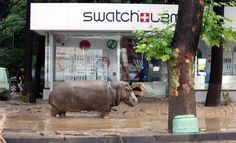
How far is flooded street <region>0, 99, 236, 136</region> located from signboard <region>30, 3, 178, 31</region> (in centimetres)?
298

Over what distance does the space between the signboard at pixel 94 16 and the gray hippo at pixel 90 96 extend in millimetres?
5505

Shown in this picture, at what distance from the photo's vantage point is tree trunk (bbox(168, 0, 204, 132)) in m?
10.9

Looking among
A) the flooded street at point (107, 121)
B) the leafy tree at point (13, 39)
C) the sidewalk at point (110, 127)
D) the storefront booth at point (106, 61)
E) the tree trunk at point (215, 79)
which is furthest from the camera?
the leafy tree at point (13, 39)

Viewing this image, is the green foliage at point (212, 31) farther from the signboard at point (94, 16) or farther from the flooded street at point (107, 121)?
the signboard at point (94, 16)

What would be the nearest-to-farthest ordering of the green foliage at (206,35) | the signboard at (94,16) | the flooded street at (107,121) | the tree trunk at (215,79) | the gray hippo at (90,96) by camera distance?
the green foliage at (206,35) → the flooded street at (107,121) → the gray hippo at (90,96) → the tree trunk at (215,79) → the signboard at (94,16)

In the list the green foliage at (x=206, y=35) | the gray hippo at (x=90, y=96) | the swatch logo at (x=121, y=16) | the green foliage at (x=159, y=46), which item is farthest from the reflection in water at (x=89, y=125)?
the swatch logo at (x=121, y=16)

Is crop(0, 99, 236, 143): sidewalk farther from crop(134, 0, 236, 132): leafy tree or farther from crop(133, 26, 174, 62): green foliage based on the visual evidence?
crop(133, 26, 174, 62): green foliage

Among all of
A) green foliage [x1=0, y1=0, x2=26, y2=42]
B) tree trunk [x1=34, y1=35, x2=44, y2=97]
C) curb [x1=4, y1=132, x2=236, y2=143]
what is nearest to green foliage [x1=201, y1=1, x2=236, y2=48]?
curb [x1=4, y1=132, x2=236, y2=143]

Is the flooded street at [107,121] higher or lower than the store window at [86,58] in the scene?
lower

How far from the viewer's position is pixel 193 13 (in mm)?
10859

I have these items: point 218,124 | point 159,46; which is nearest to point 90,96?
point 218,124

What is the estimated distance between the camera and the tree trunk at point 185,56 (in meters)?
10.9

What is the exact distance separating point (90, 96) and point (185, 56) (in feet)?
14.2

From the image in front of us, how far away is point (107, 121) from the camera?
46.2ft
